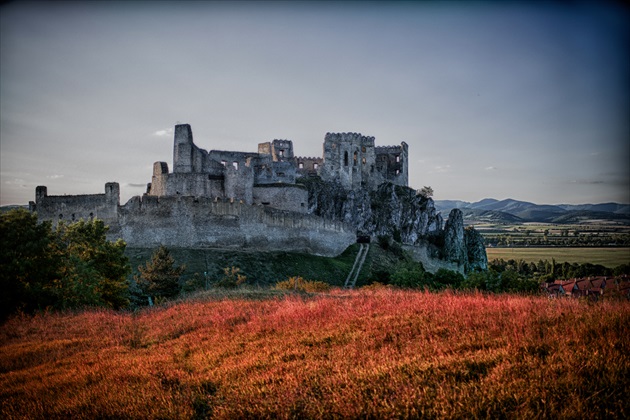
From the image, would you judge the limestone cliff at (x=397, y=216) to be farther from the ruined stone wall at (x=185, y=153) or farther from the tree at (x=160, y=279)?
the tree at (x=160, y=279)

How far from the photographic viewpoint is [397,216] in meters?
68.5

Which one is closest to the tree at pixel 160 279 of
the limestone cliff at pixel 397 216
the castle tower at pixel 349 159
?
the limestone cliff at pixel 397 216

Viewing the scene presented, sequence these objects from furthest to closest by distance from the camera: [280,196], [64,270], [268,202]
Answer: [280,196] < [268,202] < [64,270]

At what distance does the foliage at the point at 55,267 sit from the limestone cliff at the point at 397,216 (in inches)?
1435

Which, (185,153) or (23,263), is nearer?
(23,263)

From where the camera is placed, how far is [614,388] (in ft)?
16.8

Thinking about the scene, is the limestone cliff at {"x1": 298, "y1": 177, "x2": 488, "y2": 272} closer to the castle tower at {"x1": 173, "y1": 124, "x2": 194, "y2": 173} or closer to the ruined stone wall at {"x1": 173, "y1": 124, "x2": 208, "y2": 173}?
the ruined stone wall at {"x1": 173, "y1": 124, "x2": 208, "y2": 173}

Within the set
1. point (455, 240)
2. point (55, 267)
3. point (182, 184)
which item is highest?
point (182, 184)

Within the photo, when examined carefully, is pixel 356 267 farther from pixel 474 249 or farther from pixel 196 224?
pixel 474 249

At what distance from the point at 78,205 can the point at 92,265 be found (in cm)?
1802

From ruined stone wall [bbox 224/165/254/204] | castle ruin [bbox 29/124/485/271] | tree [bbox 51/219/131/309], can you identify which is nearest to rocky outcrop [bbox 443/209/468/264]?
castle ruin [bbox 29/124/485/271]

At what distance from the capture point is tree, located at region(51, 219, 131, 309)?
20.5m

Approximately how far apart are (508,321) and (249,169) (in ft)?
142

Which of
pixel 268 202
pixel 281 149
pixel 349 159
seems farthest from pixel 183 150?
pixel 349 159
